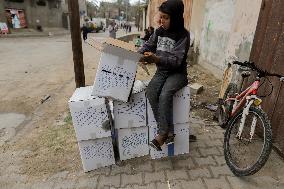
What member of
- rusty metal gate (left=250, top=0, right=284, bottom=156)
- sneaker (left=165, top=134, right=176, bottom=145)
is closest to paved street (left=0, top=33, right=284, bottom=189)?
sneaker (left=165, top=134, right=176, bottom=145)

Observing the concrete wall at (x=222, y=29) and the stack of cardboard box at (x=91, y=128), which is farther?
the concrete wall at (x=222, y=29)

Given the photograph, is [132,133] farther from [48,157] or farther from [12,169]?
[12,169]

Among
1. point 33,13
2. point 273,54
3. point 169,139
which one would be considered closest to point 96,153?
point 169,139

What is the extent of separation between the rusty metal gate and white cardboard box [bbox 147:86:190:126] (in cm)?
139

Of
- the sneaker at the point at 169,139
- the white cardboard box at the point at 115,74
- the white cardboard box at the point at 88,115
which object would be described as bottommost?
the sneaker at the point at 169,139

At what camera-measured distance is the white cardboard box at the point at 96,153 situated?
304cm

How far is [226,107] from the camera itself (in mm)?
3977

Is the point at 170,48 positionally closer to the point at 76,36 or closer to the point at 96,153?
the point at 96,153

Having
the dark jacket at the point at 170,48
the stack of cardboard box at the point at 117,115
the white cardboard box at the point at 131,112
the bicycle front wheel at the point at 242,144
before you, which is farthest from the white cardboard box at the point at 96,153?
the bicycle front wheel at the point at 242,144

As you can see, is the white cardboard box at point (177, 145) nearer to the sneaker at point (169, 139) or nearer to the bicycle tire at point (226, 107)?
the sneaker at point (169, 139)

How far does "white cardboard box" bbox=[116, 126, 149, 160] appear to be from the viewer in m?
3.15

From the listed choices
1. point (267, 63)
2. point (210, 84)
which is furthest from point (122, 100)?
point (210, 84)

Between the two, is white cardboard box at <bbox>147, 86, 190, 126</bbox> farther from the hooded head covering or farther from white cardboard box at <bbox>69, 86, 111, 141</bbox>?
the hooded head covering

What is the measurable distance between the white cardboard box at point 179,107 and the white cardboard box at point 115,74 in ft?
1.42
